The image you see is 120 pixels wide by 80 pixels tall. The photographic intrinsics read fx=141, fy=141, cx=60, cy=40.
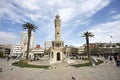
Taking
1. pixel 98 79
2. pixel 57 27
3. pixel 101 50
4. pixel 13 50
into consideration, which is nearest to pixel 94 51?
pixel 101 50

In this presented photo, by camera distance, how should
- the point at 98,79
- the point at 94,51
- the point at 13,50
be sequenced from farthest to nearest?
the point at 13,50
the point at 94,51
the point at 98,79

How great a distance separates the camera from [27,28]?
167 ft

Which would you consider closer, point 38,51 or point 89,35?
point 89,35

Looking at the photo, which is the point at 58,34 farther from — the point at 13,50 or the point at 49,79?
the point at 13,50

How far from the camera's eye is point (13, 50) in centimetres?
14500

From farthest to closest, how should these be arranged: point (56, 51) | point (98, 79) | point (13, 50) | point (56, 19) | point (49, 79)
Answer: point (13, 50)
point (56, 19)
point (56, 51)
point (49, 79)
point (98, 79)

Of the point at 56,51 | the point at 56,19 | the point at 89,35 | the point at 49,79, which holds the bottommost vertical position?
the point at 49,79

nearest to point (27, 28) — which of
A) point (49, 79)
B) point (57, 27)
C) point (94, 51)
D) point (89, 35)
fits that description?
point (57, 27)

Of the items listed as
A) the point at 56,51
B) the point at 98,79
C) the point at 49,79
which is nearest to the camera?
the point at 98,79

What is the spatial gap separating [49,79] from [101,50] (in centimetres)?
10499

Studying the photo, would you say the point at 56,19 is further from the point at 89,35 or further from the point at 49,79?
the point at 49,79

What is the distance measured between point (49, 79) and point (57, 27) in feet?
126

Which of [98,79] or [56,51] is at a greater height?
[56,51]

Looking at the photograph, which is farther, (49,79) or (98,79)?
(49,79)
